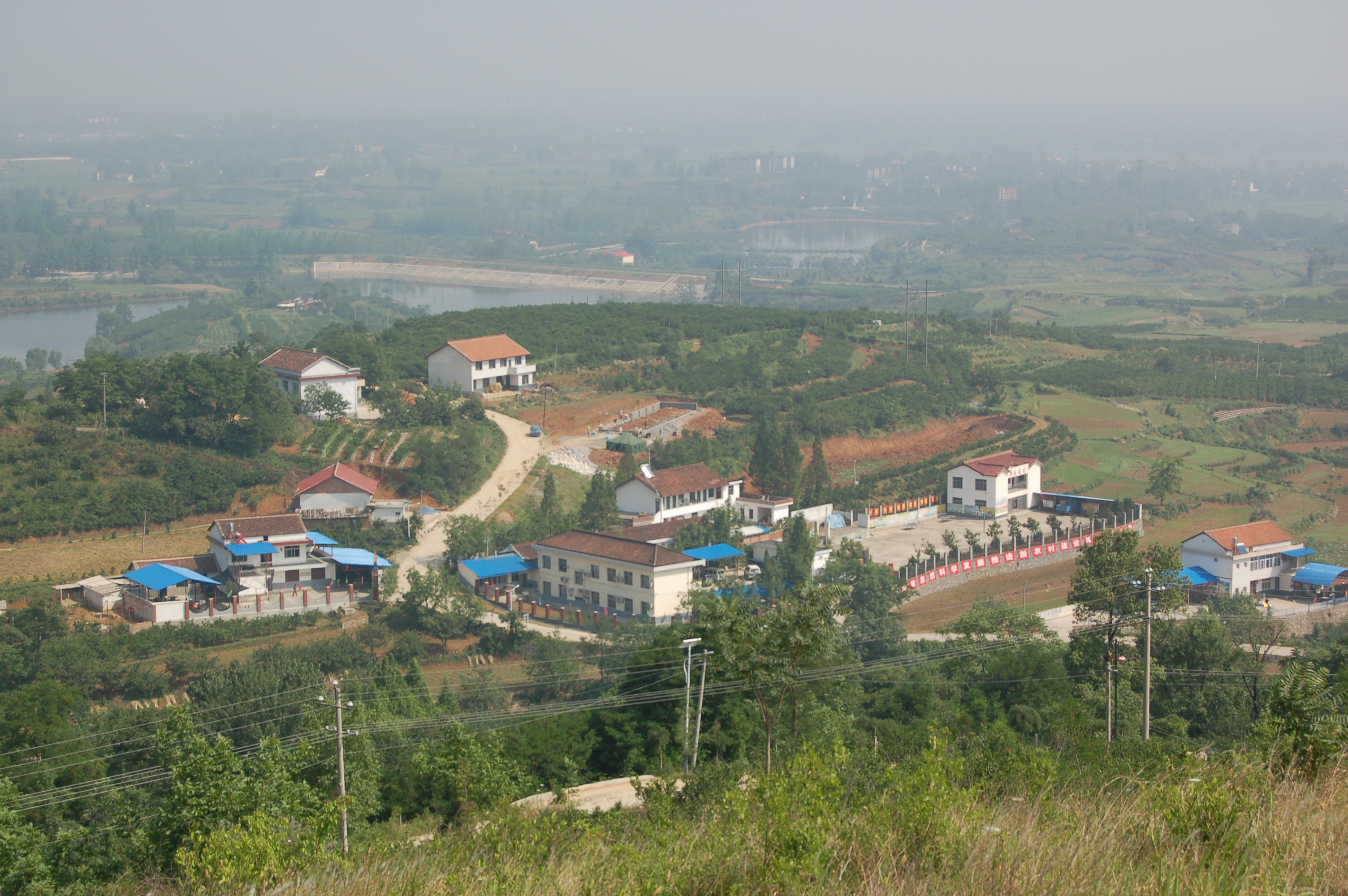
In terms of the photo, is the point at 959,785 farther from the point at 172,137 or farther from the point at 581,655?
the point at 172,137

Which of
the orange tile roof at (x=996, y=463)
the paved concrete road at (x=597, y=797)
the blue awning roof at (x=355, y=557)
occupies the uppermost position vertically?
the paved concrete road at (x=597, y=797)

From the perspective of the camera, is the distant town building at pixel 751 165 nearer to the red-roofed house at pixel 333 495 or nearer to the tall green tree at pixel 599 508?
the tall green tree at pixel 599 508

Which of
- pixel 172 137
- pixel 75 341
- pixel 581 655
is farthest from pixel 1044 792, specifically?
pixel 172 137

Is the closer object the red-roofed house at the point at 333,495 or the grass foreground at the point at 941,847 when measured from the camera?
the grass foreground at the point at 941,847

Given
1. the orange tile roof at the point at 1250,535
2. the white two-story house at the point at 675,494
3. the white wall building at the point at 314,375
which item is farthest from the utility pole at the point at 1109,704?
the white wall building at the point at 314,375

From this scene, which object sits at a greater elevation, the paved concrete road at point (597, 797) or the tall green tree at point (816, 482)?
the paved concrete road at point (597, 797)

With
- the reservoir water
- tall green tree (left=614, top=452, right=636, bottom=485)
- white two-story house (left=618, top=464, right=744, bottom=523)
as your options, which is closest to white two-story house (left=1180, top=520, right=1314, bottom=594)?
white two-story house (left=618, top=464, right=744, bottom=523)
